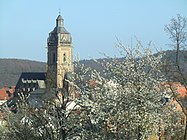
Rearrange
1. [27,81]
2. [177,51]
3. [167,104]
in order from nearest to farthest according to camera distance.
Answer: [167,104] → [177,51] → [27,81]

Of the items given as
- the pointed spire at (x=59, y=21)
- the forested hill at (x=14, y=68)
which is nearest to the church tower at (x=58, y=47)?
the pointed spire at (x=59, y=21)

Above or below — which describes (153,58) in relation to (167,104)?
above

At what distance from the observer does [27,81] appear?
8019 centimetres

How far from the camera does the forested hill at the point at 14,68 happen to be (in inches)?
4523

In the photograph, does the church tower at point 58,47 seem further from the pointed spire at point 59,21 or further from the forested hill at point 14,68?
the forested hill at point 14,68

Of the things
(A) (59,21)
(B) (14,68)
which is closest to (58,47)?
(A) (59,21)

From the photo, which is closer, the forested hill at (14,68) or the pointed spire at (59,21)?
the pointed spire at (59,21)

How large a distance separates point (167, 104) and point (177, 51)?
3.46 m

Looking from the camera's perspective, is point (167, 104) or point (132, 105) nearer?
point (132, 105)

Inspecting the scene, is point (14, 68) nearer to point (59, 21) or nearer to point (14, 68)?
point (14, 68)

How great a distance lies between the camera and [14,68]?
124 meters

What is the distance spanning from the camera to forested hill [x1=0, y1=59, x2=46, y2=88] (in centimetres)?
11488

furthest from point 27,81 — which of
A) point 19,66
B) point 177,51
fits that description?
point 177,51

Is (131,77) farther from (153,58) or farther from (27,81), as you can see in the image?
(27,81)
